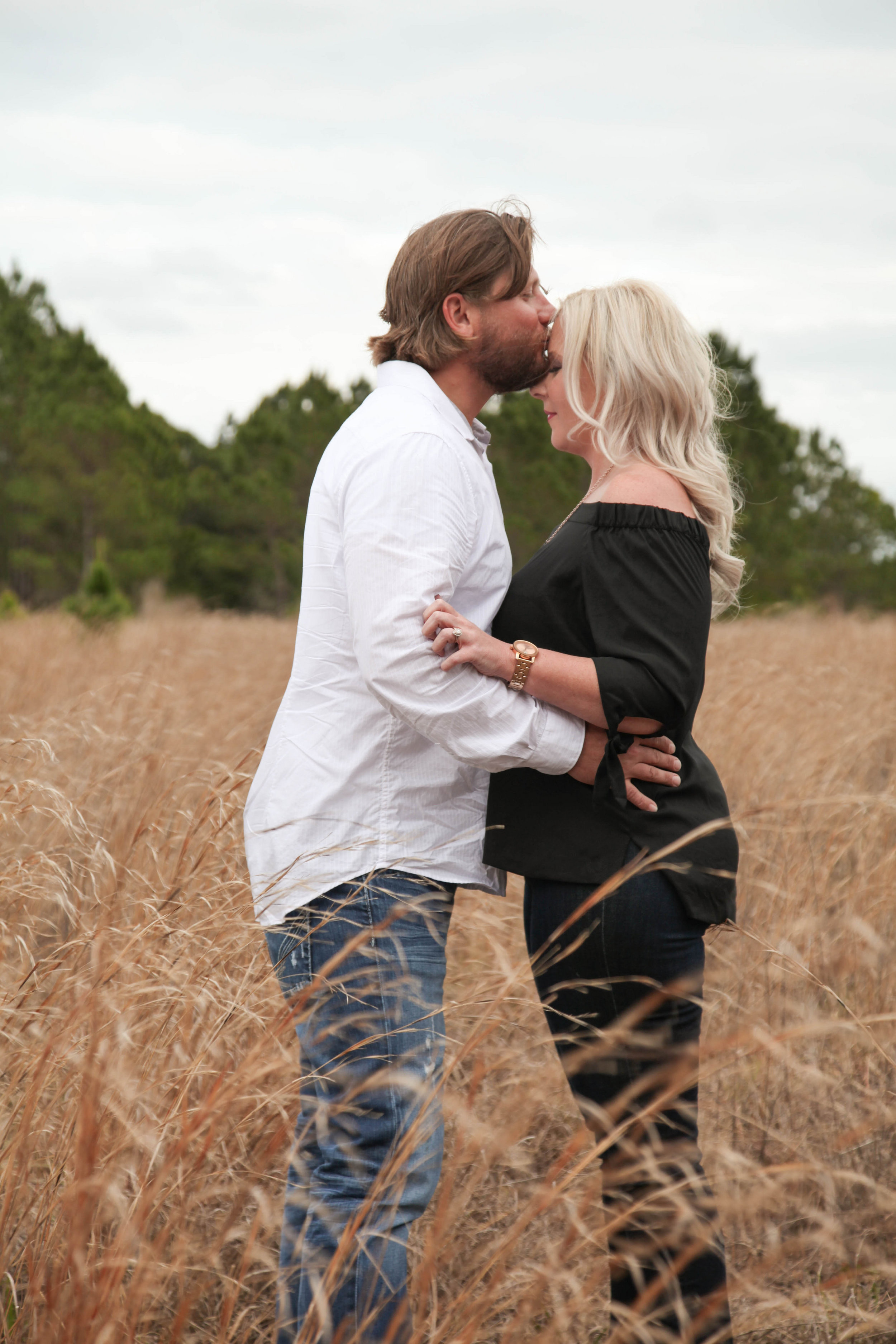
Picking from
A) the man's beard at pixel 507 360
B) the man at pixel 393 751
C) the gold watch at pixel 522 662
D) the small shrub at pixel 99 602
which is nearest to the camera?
the man at pixel 393 751

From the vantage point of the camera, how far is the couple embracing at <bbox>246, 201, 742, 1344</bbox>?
1.55 meters

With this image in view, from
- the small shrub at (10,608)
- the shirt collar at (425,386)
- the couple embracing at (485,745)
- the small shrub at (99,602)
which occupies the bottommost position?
the small shrub at (10,608)

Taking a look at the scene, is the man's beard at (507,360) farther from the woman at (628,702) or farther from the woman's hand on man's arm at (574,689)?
the woman's hand on man's arm at (574,689)

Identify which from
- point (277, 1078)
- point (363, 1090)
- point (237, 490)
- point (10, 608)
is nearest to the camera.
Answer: point (363, 1090)

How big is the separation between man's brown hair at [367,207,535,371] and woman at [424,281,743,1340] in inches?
5.9

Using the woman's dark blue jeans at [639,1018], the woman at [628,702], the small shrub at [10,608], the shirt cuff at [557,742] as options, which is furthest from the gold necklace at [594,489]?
the small shrub at [10,608]

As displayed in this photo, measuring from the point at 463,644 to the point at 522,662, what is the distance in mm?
106

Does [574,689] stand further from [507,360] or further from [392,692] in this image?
[507,360]

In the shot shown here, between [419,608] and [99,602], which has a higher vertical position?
[419,608]

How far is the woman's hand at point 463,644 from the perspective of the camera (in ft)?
5.09

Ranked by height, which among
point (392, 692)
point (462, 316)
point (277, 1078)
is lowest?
point (277, 1078)

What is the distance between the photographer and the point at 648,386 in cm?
174

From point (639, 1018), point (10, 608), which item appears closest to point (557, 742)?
point (639, 1018)

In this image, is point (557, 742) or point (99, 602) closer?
point (557, 742)
